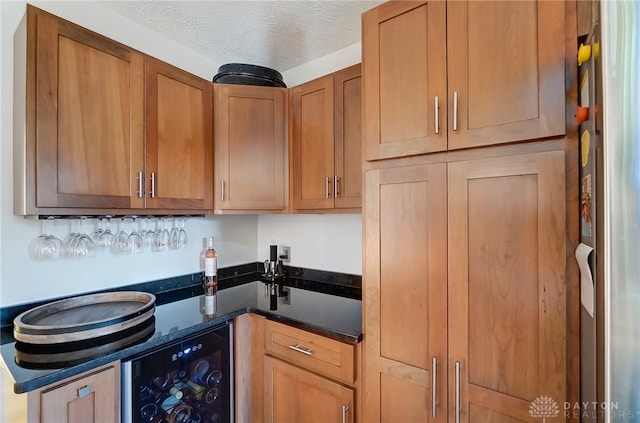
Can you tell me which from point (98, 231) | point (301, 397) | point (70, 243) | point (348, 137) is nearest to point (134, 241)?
point (98, 231)

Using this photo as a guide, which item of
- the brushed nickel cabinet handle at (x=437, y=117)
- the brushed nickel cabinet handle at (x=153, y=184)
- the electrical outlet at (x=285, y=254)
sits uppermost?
the brushed nickel cabinet handle at (x=437, y=117)

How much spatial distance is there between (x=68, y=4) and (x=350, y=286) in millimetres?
2156

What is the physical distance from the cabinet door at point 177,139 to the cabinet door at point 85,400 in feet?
2.51

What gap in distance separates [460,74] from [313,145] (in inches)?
35.9

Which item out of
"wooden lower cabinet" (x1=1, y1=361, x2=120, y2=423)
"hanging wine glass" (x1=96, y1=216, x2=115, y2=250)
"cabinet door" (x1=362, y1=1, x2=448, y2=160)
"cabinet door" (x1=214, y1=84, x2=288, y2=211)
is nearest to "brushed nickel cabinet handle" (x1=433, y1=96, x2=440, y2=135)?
"cabinet door" (x1=362, y1=1, x2=448, y2=160)

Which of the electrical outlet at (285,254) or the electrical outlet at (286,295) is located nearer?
the electrical outlet at (286,295)

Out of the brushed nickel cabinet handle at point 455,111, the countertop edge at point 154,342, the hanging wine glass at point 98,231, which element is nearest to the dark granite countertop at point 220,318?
the countertop edge at point 154,342

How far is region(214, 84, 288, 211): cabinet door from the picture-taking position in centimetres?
178

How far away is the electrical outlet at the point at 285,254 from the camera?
2.26 meters

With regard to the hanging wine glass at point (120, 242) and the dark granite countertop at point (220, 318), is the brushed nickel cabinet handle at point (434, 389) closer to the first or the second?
the dark granite countertop at point (220, 318)

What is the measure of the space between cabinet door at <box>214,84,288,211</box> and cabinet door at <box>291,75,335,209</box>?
0.27 feet

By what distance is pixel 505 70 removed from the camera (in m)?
0.90

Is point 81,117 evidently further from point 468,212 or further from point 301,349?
point 468,212

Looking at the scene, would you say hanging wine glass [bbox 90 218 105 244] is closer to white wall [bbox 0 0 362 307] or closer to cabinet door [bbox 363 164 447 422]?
white wall [bbox 0 0 362 307]
